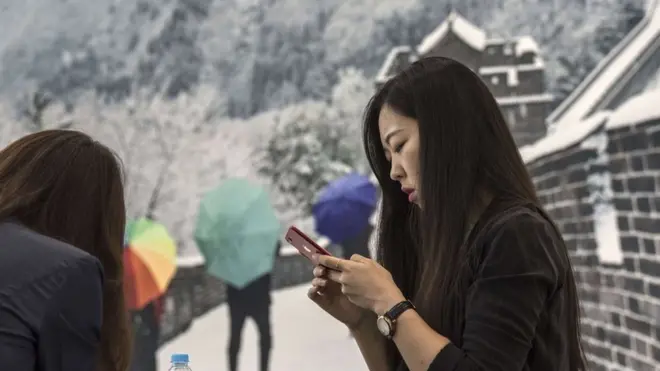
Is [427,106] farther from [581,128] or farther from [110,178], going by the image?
[581,128]

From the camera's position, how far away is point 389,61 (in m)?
2.78

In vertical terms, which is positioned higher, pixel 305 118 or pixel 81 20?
pixel 81 20

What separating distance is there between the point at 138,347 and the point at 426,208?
209cm

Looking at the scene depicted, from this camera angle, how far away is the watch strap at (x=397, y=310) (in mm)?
913

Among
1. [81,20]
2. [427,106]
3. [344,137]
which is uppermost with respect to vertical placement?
[81,20]

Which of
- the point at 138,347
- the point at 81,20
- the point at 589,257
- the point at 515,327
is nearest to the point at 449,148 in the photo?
the point at 515,327

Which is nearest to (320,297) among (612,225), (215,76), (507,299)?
(507,299)

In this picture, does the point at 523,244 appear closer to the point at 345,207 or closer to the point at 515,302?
the point at 515,302

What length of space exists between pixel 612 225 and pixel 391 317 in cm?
164

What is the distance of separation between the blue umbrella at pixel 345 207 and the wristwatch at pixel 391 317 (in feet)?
5.63

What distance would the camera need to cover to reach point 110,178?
1053mm

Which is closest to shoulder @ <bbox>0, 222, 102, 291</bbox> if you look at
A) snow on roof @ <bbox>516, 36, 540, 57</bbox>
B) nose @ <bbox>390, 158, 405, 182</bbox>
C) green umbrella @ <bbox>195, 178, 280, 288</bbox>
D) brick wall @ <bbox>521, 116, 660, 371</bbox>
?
nose @ <bbox>390, 158, 405, 182</bbox>

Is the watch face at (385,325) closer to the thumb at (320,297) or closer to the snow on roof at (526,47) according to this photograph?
the thumb at (320,297)

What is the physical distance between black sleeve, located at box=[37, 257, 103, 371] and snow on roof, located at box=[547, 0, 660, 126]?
79.5 inches
